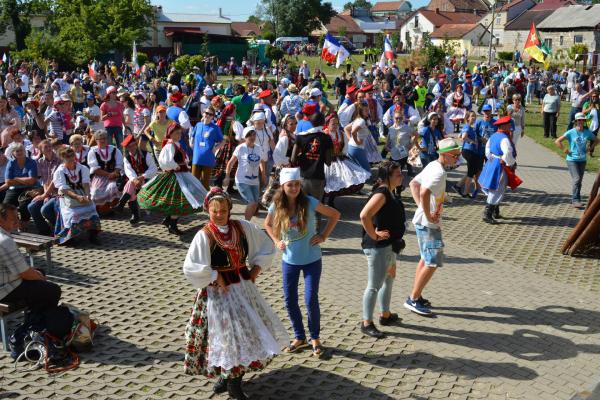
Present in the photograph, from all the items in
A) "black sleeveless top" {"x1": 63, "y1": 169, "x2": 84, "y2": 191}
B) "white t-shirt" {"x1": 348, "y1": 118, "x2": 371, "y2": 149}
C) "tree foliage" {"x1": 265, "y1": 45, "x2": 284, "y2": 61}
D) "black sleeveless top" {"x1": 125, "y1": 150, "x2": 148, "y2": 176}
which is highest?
"tree foliage" {"x1": 265, "y1": 45, "x2": 284, "y2": 61}

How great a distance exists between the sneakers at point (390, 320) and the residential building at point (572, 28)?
6184 cm

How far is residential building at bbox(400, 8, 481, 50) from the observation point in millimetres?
100062

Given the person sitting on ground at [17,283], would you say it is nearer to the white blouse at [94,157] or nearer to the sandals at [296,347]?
the sandals at [296,347]

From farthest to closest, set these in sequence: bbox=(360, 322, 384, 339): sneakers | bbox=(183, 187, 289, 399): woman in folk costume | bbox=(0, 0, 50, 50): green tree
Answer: bbox=(0, 0, 50, 50): green tree
bbox=(360, 322, 384, 339): sneakers
bbox=(183, 187, 289, 399): woman in folk costume

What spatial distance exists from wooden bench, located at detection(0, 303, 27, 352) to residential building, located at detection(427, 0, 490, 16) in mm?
120541

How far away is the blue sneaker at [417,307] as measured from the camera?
7105 millimetres

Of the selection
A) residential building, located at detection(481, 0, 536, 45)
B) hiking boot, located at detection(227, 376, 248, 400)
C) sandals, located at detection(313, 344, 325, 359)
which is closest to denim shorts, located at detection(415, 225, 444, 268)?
sandals, located at detection(313, 344, 325, 359)

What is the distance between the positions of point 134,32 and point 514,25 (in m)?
56.1

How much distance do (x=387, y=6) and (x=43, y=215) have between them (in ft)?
556

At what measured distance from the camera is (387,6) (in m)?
170

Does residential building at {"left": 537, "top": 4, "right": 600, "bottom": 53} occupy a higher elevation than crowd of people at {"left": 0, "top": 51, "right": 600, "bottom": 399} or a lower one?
higher

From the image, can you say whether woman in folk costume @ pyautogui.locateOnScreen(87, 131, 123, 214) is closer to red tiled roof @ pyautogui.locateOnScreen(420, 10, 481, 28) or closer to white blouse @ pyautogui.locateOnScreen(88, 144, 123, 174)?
white blouse @ pyautogui.locateOnScreen(88, 144, 123, 174)

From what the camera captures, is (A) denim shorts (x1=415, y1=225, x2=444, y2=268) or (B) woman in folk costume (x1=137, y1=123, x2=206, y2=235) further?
(B) woman in folk costume (x1=137, y1=123, x2=206, y2=235)

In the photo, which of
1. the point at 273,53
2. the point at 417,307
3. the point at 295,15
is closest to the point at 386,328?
the point at 417,307
